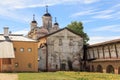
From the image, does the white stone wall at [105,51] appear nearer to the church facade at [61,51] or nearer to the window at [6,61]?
→ the church facade at [61,51]

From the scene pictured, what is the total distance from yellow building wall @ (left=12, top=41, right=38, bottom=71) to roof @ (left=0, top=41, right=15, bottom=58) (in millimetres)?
1986

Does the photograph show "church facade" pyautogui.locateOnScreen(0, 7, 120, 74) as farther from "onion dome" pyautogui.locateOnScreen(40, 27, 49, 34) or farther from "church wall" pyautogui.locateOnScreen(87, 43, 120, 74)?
"onion dome" pyautogui.locateOnScreen(40, 27, 49, 34)

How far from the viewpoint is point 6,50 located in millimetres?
47812

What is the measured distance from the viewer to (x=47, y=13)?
80.8 meters

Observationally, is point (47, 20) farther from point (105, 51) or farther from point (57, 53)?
point (105, 51)

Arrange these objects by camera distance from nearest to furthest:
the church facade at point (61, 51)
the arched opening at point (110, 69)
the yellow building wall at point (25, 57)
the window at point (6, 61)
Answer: the window at point (6, 61)
the arched opening at point (110, 69)
the yellow building wall at point (25, 57)
the church facade at point (61, 51)

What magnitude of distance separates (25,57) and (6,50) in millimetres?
5041

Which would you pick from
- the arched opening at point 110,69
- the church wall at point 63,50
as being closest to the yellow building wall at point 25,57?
the church wall at point 63,50

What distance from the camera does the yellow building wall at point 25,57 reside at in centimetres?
5119

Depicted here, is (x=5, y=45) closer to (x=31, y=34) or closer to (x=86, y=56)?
(x=86, y=56)

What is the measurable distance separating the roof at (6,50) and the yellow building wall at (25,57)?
1.99 m

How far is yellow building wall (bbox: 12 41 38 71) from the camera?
51.2 m

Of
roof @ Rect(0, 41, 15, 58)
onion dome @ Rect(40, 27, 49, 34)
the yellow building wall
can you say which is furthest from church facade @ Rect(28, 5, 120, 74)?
onion dome @ Rect(40, 27, 49, 34)

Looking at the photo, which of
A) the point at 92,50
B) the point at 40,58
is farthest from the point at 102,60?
the point at 40,58
